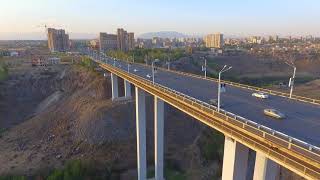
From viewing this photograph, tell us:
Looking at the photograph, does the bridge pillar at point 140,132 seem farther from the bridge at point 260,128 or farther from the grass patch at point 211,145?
the grass patch at point 211,145

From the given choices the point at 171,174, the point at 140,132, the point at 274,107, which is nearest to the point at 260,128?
the point at 274,107

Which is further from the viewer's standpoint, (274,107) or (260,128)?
(274,107)

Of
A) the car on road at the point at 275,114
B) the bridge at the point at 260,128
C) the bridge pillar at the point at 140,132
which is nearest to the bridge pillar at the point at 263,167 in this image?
the bridge at the point at 260,128

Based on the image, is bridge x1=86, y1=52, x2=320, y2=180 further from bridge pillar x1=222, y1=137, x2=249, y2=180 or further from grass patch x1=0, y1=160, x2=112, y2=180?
grass patch x1=0, y1=160, x2=112, y2=180

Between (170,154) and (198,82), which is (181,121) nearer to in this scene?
(170,154)

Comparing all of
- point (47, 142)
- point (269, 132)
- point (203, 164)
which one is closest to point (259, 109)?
point (269, 132)

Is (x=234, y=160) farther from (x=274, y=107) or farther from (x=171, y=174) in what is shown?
(x=171, y=174)
